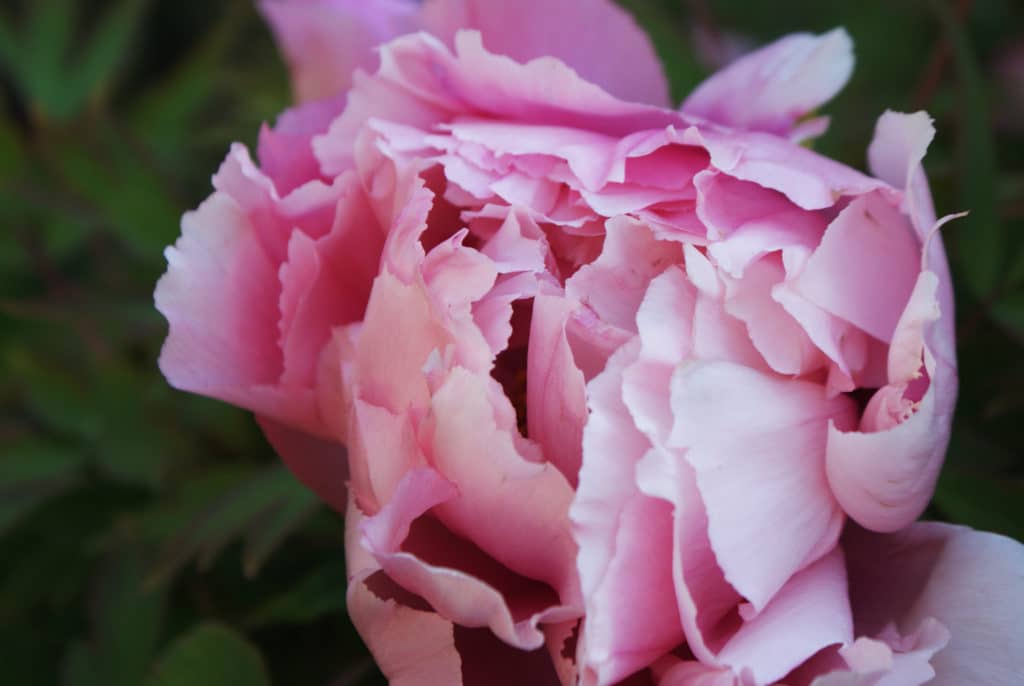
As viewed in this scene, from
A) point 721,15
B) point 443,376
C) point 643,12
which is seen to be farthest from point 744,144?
point 721,15

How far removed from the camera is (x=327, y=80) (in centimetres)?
50

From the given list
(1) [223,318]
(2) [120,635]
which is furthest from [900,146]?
(2) [120,635]

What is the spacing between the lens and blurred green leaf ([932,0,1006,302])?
471mm

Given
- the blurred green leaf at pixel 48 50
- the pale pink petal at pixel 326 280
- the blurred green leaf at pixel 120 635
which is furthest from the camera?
Answer: the blurred green leaf at pixel 48 50

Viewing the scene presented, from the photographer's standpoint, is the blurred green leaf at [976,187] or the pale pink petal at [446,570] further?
the blurred green leaf at [976,187]

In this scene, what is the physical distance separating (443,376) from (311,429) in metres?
0.09

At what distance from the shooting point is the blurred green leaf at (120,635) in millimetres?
530

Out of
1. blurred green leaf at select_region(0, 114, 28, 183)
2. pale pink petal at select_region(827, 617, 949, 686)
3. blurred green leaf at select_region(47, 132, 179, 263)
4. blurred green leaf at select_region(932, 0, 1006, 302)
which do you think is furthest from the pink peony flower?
blurred green leaf at select_region(0, 114, 28, 183)

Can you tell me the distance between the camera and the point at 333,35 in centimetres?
49

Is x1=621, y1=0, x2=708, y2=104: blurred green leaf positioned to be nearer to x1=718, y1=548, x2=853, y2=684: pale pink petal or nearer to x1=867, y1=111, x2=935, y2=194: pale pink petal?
x1=867, y1=111, x2=935, y2=194: pale pink petal

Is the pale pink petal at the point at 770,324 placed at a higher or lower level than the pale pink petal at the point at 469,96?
lower

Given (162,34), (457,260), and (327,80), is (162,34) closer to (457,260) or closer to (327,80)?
(327,80)

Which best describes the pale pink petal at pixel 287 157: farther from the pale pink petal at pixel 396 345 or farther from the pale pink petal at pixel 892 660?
the pale pink petal at pixel 892 660

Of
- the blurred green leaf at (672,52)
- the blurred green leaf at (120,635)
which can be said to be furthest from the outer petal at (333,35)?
the blurred green leaf at (120,635)
